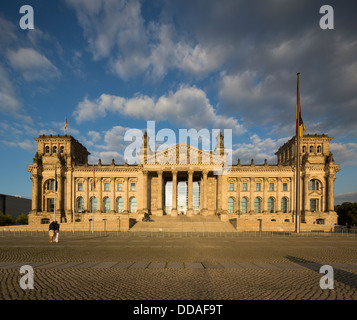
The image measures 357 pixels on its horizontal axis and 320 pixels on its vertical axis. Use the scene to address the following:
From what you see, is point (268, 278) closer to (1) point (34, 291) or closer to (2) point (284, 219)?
(1) point (34, 291)

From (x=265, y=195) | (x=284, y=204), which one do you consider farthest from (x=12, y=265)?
(x=284, y=204)

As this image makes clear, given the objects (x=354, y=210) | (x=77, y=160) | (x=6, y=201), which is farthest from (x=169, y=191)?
(x=6, y=201)

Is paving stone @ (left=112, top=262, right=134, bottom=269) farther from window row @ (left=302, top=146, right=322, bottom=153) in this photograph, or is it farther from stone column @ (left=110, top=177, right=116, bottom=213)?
window row @ (left=302, top=146, right=322, bottom=153)

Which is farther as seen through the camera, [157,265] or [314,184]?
[314,184]

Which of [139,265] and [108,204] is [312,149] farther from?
[139,265]

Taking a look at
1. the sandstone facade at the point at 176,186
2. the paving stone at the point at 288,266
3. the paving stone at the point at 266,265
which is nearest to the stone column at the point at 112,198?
the sandstone facade at the point at 176,186

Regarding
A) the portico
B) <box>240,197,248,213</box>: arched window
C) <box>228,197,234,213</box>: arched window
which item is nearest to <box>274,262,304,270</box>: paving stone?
the portico

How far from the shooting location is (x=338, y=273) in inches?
483

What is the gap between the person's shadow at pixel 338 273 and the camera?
10.6 meters

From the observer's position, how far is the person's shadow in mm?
10609

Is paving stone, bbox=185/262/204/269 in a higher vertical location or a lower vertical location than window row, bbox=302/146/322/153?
lower

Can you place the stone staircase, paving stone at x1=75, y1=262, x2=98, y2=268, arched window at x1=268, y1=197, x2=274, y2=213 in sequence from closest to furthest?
paving stone at x1=75, y1=262, x2=98, y2=268 < the stone staircase < arched window at x1=268, y1=197, x2=274, y2=213
